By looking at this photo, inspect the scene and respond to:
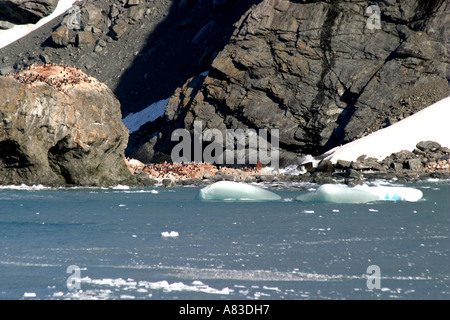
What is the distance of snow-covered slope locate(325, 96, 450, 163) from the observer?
129 ft

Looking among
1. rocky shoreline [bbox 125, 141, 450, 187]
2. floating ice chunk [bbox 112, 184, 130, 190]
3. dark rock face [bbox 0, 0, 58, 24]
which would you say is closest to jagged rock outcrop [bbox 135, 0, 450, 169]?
rocky shoreline [bbox 125, 141, 450, 187]

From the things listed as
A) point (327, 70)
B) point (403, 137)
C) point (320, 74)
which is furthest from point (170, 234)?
point (327, 70)

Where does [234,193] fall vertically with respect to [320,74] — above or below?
below

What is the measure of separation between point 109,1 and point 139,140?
27.9 meters

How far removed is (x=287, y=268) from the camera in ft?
33.0

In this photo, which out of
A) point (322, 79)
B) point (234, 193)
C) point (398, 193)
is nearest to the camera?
point (398, 193)

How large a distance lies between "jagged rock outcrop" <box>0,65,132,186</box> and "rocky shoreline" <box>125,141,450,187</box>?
12.7 ft

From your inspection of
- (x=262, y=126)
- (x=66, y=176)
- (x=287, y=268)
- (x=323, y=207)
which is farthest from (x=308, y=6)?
(x=287, y=268)

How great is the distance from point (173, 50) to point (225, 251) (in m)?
58.6

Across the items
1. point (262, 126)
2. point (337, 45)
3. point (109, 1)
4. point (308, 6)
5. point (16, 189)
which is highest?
point (109, 1)

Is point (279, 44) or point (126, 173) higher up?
point (279, 44)

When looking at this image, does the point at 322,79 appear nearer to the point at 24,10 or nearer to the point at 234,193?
the point at 234,193

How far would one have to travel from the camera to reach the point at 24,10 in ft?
273

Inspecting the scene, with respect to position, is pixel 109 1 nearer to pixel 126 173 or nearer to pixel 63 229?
pixel 126 173
